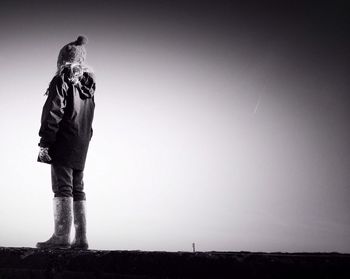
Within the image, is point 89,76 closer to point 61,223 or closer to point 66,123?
point 66,123

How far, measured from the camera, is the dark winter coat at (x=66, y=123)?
2842mm

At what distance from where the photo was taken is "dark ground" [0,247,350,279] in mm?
1607

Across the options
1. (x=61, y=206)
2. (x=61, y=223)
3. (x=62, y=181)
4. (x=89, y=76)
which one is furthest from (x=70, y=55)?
(x=61, y=223)

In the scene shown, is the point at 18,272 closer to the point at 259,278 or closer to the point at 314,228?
the point at 259,278

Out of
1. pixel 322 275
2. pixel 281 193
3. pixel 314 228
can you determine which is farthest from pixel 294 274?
pixel 281 193

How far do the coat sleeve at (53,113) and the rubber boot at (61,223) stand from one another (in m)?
0.54

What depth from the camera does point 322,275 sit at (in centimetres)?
157

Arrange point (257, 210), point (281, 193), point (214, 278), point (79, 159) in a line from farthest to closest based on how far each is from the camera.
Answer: point (281, 193), point (257, 210), point (79, 159), point (214, 278)

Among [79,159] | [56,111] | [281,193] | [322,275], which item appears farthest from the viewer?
[281,193]

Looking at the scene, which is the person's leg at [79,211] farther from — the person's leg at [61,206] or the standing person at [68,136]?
the person's leg at [61,206]

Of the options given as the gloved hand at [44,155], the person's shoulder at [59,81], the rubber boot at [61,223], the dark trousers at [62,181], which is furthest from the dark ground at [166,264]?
the person's shoulder at [59,81]

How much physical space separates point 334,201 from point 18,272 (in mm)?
110501

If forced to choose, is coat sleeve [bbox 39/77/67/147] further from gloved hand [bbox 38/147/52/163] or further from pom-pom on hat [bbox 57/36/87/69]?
pom-pom on hat [bbox 57/36/87/69]

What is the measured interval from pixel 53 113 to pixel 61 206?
33.1 inches
